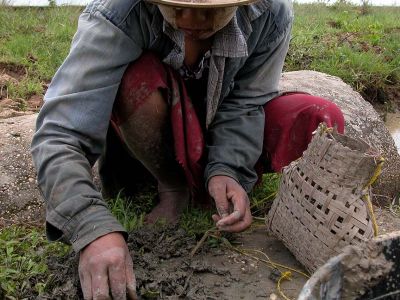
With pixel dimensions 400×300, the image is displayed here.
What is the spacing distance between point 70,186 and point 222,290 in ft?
2.42

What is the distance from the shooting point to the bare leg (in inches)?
105

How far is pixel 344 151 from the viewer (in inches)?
90.6

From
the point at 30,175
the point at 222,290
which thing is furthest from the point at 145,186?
the point at 222,290

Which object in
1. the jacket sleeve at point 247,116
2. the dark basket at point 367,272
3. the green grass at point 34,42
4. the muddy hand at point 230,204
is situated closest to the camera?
the dark basket at point 367,272

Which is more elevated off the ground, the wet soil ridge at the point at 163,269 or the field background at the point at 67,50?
the wet soil ridge at the point at 163,269

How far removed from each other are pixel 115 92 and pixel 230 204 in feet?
2.17

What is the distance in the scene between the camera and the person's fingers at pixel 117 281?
1991 millimetres

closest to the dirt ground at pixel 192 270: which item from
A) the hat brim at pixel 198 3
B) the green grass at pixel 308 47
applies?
the hat brim at pixel 198 3

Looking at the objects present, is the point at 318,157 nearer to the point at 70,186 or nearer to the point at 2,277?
the point at 70,186

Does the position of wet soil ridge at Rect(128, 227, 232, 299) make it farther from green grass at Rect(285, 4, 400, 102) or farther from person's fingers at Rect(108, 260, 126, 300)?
green grass at Rect(285, 4, 400, 102)

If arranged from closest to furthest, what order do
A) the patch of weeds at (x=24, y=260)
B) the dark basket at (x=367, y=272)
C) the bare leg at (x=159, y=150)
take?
the dark basket at (x=367, y=272)
the patch of weeds at (x=24, y=260)
the bare leg at (x=159, y=150)

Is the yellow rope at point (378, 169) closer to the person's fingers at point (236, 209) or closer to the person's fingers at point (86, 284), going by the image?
the person's fingers at point (236, 209)

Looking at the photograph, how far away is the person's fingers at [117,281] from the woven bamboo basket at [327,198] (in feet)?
2.74

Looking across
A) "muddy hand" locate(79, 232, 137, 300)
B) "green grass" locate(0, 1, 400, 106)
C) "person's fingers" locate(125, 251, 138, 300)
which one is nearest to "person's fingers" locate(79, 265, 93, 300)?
"muddy hand" locate(79, 232, 137, 300)
